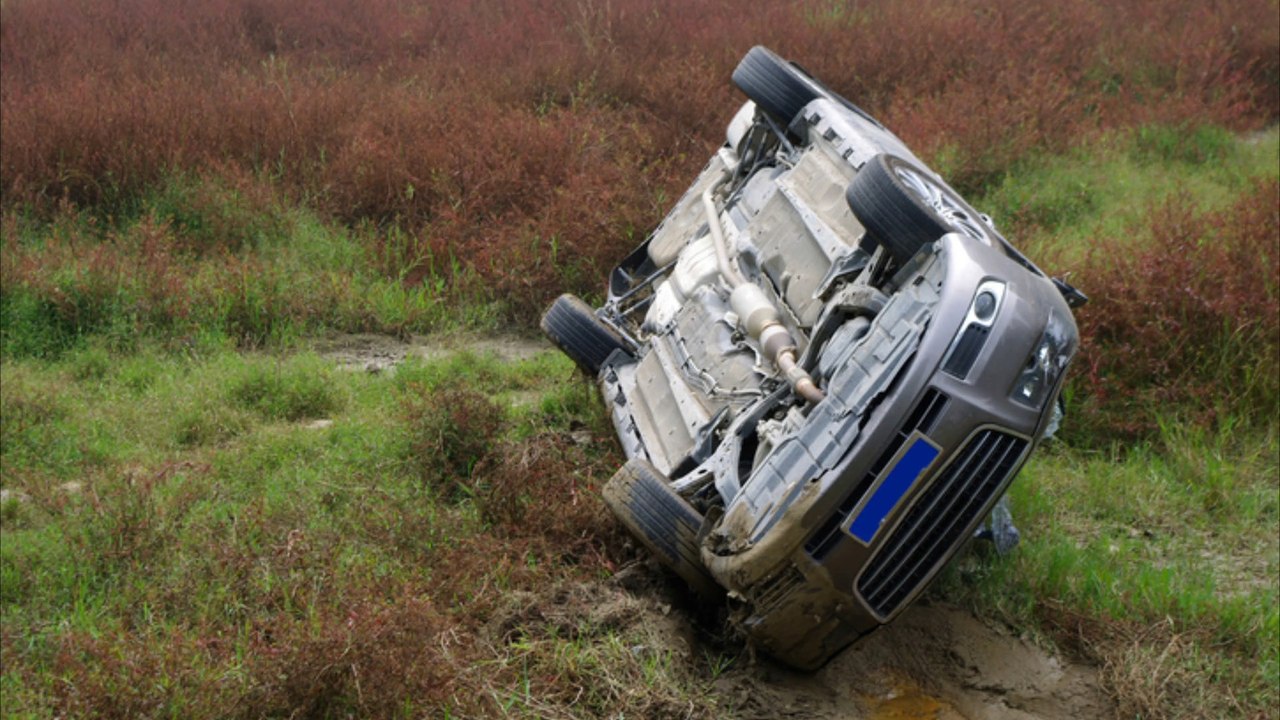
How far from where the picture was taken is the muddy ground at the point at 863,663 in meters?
4.36

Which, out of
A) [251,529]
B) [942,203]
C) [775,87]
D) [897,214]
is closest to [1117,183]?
[775,87]

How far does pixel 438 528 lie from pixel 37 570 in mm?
1517

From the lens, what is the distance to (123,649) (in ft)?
13.7

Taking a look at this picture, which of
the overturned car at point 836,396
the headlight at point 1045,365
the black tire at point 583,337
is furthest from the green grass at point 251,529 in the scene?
the headlight at point 1045,365

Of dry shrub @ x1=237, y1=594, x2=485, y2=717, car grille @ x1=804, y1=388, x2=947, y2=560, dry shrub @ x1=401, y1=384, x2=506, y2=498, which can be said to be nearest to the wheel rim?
car grille @ x1=804, y1=388, x2=947, y2=560

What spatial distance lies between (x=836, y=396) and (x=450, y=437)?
88.1 inches

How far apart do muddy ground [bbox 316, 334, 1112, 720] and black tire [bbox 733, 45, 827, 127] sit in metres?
2.44

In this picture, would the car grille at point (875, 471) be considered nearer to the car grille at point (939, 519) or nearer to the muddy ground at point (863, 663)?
the car grille at point (939, 519)

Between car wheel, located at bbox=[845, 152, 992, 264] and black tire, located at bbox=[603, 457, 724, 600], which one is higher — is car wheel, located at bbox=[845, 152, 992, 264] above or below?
above

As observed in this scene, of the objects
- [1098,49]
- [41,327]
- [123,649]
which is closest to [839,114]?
[123,649]

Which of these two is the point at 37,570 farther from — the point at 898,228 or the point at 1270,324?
the point at 1270,324

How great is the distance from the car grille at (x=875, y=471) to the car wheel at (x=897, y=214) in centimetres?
74

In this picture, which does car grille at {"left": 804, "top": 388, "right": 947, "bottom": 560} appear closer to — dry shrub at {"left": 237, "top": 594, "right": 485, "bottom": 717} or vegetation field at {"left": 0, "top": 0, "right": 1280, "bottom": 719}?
vegetation field at {"left": 0, "top": 0, "right": 1280, "bottom": 719}

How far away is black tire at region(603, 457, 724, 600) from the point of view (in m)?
4.49
